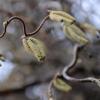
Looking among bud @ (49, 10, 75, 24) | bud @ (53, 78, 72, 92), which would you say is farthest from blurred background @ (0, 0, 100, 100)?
bud @ (49, 10, 75, 24)

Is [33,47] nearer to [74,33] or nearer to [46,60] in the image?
[74,33]

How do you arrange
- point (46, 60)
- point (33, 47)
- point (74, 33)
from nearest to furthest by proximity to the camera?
point (33, 47) → point (74, 33) → point (46, 60)

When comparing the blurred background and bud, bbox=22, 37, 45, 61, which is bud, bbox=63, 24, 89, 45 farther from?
the blurred background

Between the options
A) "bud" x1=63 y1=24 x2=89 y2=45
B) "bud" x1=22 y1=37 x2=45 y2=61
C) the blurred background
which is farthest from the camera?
the blurred background

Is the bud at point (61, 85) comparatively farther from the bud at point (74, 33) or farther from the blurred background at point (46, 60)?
the blurred background at point (46, 60)

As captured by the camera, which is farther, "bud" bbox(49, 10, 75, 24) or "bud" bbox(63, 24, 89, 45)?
"bud" bbox(63, 24, 89, 45)

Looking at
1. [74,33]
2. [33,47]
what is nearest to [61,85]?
[74,33]

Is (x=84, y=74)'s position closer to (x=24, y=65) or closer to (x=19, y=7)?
(x=24, y=65)

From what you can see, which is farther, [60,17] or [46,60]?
[46,60]

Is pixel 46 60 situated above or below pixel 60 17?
below
